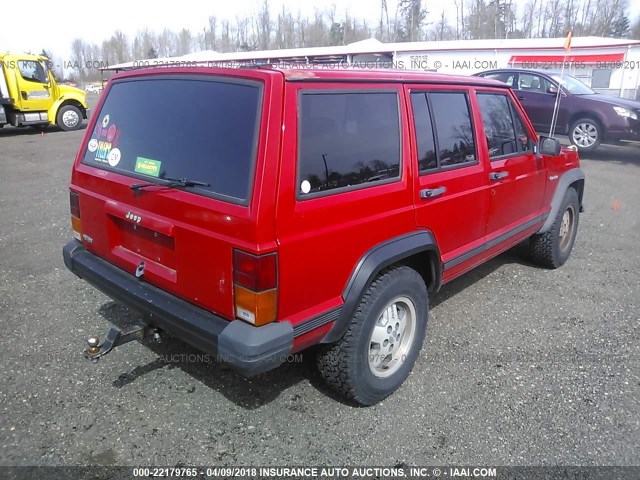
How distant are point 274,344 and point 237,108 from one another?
3.70ft

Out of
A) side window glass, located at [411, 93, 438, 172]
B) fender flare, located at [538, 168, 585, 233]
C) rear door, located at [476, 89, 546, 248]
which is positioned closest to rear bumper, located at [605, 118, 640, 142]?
fender flare, located at [538, 168, 585, 233]

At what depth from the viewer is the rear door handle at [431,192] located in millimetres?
3002

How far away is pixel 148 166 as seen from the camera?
2723mm

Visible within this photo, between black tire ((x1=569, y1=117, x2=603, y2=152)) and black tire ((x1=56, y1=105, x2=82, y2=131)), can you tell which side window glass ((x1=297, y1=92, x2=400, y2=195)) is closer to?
black tire ((x1=569, y1=117, x2=603, y2=152))

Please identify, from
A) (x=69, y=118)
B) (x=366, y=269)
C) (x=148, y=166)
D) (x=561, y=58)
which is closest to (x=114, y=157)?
(x=148, y=166)

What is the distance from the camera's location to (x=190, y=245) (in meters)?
2.46

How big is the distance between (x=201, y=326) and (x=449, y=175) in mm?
1854

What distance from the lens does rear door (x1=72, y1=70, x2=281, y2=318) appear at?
2258 millimetres

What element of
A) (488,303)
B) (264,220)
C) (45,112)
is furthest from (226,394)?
(45,112)

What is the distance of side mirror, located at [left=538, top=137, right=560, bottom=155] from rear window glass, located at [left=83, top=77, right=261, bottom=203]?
2981 mm

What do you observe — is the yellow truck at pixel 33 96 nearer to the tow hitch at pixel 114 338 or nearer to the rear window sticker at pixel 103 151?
the rear window sticker at pixel 103 151

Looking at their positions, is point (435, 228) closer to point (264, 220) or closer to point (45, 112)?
point (264, 220)

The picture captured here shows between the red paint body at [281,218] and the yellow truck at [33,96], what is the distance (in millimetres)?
14950

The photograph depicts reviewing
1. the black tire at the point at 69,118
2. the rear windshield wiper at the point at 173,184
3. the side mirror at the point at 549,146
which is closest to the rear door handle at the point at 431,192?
the rear windshield wiper at the point at 173,184
